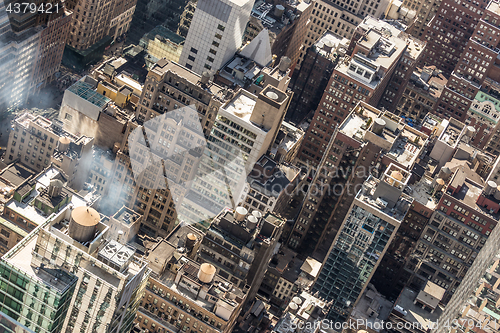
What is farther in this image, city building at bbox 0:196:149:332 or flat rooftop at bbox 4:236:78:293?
city building at bbox 0:196:149:332

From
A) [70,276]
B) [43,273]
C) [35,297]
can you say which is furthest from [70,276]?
[35,297]

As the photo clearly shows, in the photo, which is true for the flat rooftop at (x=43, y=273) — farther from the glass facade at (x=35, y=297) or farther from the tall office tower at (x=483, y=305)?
the tall office tower at (x=483, y=305)

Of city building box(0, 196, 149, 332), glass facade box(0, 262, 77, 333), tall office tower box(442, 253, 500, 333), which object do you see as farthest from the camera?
tall office tower box(442, 253, 500, 333)

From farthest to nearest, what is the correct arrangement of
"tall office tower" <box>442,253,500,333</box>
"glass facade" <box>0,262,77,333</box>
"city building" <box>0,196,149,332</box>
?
"tall office tower" <box>442,253,500,333</box>, "city building" <box>0,196,149,332</box>, "glass facade" <box>0,262,77,333</box>

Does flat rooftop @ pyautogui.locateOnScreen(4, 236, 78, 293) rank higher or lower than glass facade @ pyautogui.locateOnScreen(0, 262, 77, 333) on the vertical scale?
higher

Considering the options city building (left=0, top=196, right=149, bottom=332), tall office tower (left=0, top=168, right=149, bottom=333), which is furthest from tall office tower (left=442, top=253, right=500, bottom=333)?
city building (left=0, top=196, right=149, bottom=332)

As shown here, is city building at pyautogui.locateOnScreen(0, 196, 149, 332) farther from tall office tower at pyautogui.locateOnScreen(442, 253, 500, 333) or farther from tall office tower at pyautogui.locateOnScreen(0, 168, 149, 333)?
tall office tower at pyautogui.locateOnScreen(442, 253, 500, 333)

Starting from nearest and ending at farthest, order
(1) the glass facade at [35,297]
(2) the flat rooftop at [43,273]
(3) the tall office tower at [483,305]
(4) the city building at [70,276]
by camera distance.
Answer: (1) the glass facade at [35,297] < (2) the flat rooftop at [43,273] < (4) the city building at [70,276] < (3) the tall office tower at [483,305]

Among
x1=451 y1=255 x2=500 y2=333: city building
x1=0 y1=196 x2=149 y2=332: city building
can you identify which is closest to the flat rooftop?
x1=0 y1=196 x2=149 y2=332: city building

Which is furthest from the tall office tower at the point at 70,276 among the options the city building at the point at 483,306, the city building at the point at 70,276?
the city building at the point at 483,306
